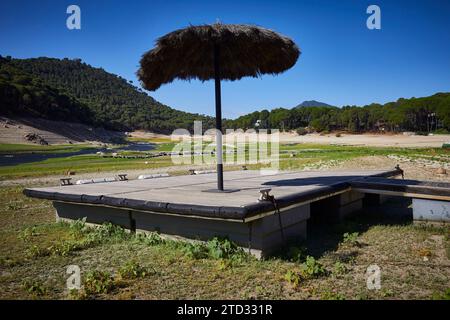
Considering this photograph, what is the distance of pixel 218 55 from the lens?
7.12 m

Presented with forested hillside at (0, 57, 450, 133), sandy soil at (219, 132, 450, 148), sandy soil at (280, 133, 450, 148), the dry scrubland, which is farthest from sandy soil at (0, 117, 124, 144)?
the dry scrubland

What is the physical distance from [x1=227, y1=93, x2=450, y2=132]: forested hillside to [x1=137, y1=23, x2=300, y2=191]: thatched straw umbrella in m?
96.8

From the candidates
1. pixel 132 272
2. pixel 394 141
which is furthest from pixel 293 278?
pixel 394 141

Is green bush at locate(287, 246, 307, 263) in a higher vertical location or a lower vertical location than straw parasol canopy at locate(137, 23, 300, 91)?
lower

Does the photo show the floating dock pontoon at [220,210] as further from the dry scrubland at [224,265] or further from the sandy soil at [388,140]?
the sandy soil at [388,140]

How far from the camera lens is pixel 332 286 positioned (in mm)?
4484

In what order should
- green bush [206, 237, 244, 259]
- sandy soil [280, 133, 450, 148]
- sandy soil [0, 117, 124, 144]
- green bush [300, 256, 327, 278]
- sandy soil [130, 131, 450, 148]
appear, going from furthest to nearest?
sandy soil [0, 117, 124, 144] → sandy soil [130, 131, 450, 148] → sandy soil [280, 133, 450, 148] → green bush [206, 237, 244, 259] → green bush [300, 256, 327, 278]

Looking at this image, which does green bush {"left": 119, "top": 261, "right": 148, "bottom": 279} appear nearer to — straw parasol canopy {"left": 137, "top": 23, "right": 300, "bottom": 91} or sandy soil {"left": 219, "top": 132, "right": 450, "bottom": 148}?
straw parasol canopy {"left": 137, "top": 23, "right": 300, "bottom": 91}

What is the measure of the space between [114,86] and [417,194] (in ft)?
658

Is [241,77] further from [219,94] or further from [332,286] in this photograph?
[332,286]

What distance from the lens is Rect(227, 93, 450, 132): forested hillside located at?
9726 cm

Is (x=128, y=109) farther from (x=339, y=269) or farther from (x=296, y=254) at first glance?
(x=339, y=269)

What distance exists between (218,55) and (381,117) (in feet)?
377
